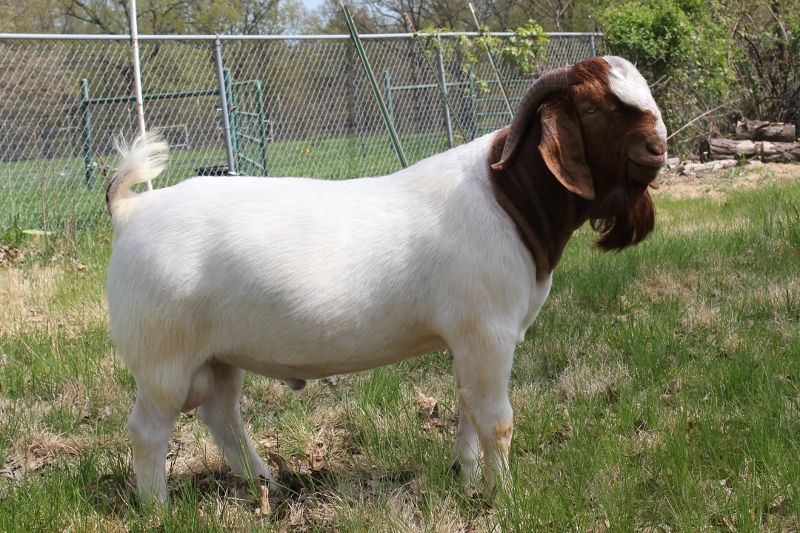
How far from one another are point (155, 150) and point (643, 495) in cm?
224

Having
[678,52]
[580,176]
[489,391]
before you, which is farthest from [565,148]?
[678,52]

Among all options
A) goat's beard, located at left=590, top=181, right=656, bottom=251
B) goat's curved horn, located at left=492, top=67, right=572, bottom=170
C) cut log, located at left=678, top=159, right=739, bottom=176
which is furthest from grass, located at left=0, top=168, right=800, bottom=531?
cut log, located at left=678, top=159, right=739, bottom=176

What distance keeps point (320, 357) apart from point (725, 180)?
31.8ft

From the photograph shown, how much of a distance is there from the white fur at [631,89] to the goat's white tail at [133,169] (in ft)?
5.55

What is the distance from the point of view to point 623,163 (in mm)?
2938

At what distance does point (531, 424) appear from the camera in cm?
375

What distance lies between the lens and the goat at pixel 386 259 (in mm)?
2924

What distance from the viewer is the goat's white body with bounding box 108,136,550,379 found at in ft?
9.65

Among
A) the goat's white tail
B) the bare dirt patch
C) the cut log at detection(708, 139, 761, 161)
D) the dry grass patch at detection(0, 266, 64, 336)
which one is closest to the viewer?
the goat's white tail

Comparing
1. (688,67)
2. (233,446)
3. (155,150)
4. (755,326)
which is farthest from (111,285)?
(688,67)

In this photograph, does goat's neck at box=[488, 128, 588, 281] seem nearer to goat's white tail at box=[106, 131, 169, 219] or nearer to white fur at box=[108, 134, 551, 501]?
white fur at box=[108, 134, 551, 501]

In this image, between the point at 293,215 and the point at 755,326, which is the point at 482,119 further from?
the point at 293,215

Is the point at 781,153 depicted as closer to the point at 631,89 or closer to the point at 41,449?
the point at 631,89

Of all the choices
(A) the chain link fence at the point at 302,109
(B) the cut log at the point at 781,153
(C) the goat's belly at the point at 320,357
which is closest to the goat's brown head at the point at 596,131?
(C) the goat's belly at the point at 320,357
